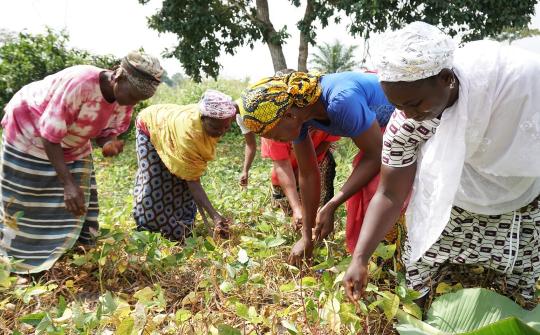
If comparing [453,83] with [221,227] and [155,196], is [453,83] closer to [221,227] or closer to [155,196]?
[221,227]

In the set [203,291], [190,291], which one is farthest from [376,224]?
[190,291]

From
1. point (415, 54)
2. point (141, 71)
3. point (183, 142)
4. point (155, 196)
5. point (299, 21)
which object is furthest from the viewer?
point (299, 21)

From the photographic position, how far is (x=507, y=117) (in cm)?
141

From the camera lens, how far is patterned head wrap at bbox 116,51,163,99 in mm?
2287

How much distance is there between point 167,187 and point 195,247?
844 mm

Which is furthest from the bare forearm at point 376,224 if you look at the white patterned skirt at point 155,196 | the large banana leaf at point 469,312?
the white patterned skirt at point 155,196

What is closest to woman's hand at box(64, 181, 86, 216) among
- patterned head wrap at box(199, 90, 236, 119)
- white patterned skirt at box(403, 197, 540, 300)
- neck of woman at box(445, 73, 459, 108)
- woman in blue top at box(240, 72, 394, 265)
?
patterned head wrap at box(199, 90, 236, 119)

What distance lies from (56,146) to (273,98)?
1274 millimetres

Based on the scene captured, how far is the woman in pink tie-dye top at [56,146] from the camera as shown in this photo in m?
2.33

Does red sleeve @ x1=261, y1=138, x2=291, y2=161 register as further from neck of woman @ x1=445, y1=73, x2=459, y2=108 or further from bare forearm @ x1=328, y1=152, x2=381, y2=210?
neck of woman @ x1=445, y1=73, x2=459, y2=108

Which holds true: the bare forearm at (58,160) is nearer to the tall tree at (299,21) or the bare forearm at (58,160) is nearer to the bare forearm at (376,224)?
the bare forearm at (376,224)

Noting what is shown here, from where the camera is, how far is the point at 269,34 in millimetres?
9023

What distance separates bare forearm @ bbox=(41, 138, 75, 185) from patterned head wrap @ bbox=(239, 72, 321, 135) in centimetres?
112

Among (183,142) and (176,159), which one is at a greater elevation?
(183,142)
